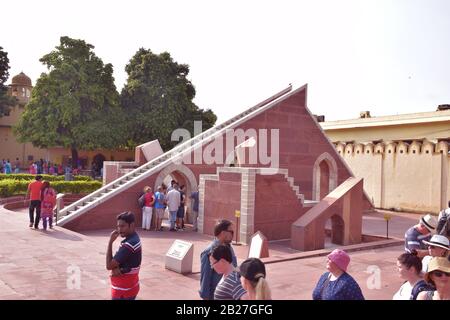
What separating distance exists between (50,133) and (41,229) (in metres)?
20.1

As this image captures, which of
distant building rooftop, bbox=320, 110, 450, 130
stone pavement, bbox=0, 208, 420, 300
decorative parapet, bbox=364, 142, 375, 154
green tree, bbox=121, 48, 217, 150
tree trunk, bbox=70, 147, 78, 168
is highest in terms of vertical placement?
green tree, bbox=121, 48, 217, 150

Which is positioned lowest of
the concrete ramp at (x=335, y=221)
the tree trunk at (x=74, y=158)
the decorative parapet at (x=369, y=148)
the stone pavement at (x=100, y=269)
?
the stone pavement at (x=100, y=269)

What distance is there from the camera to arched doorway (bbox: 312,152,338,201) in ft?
69.0

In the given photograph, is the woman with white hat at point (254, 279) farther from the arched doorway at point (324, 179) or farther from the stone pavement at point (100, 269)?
the arched doorway at point (324, 179)

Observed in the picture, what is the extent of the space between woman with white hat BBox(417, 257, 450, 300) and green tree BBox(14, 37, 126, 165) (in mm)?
30450

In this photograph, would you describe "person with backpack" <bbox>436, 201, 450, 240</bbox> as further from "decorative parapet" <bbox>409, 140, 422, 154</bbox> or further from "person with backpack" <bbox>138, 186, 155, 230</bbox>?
"decorative parapet" <bbox>409, 140, 422, 154</bbox>

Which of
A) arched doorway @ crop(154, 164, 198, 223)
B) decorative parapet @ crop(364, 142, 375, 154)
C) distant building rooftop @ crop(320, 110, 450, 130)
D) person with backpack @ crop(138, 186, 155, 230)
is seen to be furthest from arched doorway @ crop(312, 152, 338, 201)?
person with backpack @ crop(138, 186, 155, 230)

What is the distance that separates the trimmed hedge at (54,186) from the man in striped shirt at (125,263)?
56.8ft

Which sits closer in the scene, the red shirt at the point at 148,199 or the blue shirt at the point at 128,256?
the blue shirt at the point at 128,256

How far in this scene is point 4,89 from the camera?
40375mm

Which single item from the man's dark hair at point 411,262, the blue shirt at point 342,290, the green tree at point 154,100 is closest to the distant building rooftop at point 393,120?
the green tree at point 154,100

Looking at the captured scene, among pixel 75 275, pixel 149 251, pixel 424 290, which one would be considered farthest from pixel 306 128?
pixel 424 290

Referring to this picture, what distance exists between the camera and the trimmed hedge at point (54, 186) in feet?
65.0
